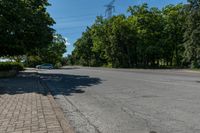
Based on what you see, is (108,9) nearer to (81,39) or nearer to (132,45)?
(132,45)

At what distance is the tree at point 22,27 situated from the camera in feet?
94.1

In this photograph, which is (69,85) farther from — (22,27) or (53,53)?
(53,53)

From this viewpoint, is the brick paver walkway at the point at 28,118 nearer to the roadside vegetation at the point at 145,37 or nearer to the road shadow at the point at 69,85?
the road shadow at the point at 69,85

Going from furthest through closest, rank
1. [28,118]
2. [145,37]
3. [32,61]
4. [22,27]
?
[32,61] → [145,37] → [22,27] → [28,118]

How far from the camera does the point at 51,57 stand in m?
114

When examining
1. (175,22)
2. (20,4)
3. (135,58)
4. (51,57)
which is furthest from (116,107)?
(51,57)

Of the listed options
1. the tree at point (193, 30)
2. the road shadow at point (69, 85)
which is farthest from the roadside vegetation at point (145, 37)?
the road shadow at point (69, 85)

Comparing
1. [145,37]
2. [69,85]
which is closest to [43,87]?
[69,85]

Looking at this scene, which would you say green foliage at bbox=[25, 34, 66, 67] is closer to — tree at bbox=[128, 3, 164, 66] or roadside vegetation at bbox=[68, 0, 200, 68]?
roadside vegetation at bbox=[68, 0, 200, 68]

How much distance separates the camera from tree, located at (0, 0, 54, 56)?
94.1 feet

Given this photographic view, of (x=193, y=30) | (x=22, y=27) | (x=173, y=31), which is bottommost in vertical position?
(x=22, y=27)

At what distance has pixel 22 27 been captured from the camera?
29750 mm

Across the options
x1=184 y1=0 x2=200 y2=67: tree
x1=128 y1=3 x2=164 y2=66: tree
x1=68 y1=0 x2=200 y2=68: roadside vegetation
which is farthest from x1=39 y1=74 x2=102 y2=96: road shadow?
x1=128 y1=3 x2=164 y2=66: tree

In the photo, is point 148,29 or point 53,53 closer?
point 148,29
